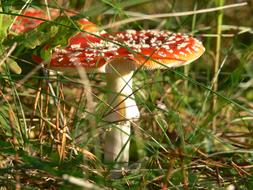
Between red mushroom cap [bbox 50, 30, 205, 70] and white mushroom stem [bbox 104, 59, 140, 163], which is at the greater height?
red mushroom cap [bbox 50, 30, 205, 70]

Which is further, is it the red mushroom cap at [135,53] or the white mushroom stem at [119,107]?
the white mushroom stem at [119,107]

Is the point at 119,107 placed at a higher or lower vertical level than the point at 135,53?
lower

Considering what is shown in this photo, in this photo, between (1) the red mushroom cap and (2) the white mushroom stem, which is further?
(2) the white mushroom stem

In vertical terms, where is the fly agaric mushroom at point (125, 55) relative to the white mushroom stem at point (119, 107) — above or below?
above

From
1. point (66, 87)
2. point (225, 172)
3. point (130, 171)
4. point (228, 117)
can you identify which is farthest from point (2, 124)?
point (228, 117)

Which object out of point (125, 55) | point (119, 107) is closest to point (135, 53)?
point (125, 55)

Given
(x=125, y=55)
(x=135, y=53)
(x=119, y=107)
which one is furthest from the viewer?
(x=119, y=107)

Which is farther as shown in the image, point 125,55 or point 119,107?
point 119,107

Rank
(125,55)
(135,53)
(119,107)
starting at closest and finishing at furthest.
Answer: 1. (135,53)
2. (125,55)
3. (119,107)

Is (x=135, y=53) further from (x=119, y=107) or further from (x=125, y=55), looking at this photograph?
(x=119, y=107)

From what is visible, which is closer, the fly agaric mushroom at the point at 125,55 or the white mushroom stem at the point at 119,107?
the fly agaric mushroom at the point at 125,55

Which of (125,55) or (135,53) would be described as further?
(125,55)

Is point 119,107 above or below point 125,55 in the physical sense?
below
